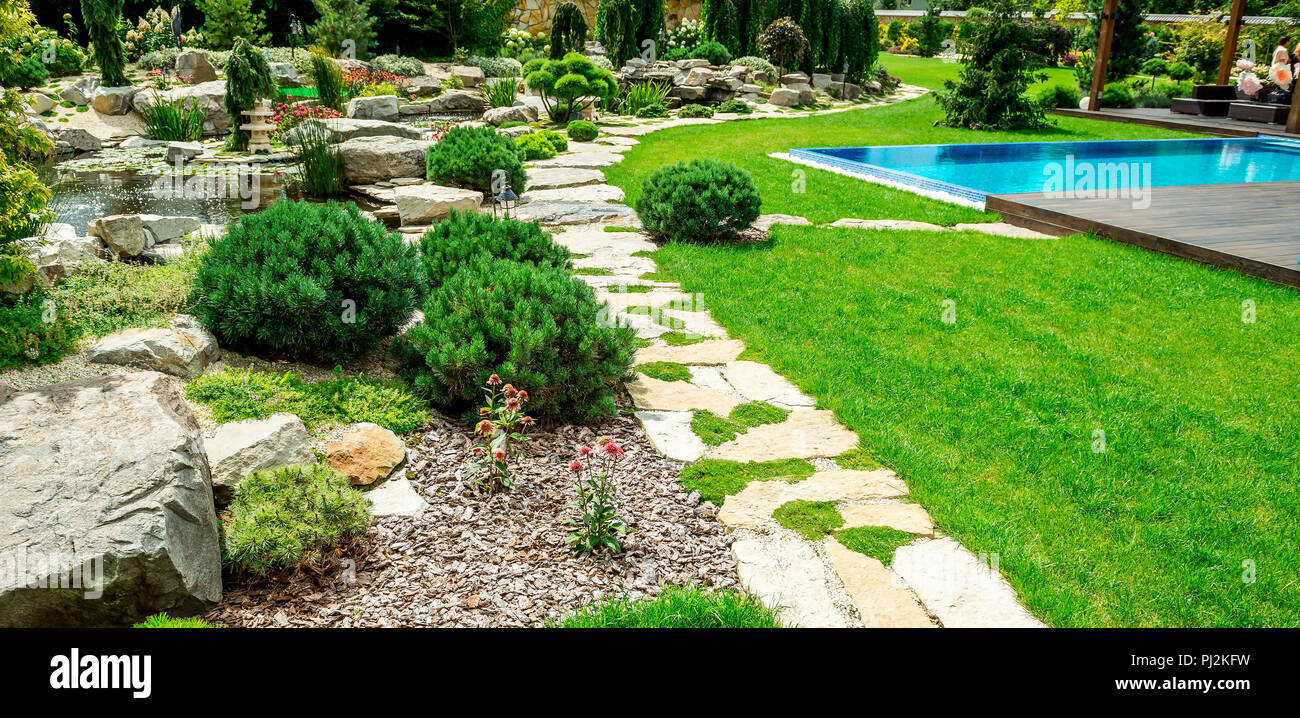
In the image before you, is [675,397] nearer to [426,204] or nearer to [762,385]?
[762,385]

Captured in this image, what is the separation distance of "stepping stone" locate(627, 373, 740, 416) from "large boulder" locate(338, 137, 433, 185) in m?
6.33

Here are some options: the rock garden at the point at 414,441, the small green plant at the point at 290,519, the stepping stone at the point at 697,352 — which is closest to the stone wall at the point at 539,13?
the rock garden at the point at 414,441

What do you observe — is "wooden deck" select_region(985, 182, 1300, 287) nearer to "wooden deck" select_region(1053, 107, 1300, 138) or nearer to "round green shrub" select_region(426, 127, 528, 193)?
"round green shrub" select_region(426, 127, 528, 193)

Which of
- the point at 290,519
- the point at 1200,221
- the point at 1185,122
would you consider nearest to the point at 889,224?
the point at 1200,221

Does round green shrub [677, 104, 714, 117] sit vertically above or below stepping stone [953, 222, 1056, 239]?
above

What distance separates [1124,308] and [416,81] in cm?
1669

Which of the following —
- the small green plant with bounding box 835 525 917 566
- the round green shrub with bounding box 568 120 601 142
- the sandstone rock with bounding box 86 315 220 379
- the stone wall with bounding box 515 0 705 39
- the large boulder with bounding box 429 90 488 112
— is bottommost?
the small green plant with bounding box 835 525 917 566

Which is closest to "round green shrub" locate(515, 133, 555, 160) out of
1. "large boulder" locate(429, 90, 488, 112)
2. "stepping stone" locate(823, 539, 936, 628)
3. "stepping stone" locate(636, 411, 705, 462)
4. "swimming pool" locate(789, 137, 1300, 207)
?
"swimming pool" locate(789, 137, 1300, 207)

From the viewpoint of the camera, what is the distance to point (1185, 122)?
17.2 metres

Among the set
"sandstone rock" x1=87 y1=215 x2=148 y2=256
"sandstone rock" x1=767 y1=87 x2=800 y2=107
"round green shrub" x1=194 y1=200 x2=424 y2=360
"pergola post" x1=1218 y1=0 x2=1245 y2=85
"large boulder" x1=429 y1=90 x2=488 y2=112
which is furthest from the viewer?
"sandstone rock" x1=767 y1=87 x2=800 y2=107

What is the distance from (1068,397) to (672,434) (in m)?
2.13

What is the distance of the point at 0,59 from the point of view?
148 inches

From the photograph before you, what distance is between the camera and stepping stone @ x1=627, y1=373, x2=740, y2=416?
164 inches
